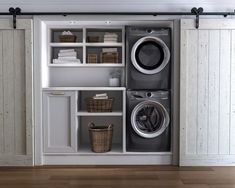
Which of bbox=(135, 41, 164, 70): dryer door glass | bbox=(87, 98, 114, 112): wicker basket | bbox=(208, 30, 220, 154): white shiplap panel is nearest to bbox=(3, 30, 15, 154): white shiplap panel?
bbox=(87, 98, 114, 112): wicker basket

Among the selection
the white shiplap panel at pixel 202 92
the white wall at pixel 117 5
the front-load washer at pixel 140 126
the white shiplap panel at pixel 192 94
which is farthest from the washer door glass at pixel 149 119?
the white wall at pixel 117 5

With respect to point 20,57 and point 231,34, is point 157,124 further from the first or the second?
point 20,57

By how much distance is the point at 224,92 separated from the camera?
4.03 metres

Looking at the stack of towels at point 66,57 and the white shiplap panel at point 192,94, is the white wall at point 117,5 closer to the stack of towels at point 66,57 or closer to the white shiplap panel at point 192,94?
the white shiplap panel at point 192,94

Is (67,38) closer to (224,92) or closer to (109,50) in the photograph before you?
(109,50)

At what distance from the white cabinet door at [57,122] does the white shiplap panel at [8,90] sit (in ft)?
1.27

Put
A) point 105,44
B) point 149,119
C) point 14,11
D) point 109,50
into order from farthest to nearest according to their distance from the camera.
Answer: point 109,50 < point 105,44 < point 149,119 < point 14,11

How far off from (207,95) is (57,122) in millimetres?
1818

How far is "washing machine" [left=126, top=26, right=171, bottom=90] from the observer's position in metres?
4.07

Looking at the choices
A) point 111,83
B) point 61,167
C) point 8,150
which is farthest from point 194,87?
point 8,150

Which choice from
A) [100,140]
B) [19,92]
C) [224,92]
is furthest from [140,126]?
[19,92]

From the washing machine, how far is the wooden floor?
100 centimetres

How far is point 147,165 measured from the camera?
4113mm

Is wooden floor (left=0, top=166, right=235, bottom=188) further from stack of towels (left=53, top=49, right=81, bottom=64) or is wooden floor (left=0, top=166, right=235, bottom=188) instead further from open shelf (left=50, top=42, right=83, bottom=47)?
Answer: open shelf (left=50, top=42, right=83, bottom=47)
